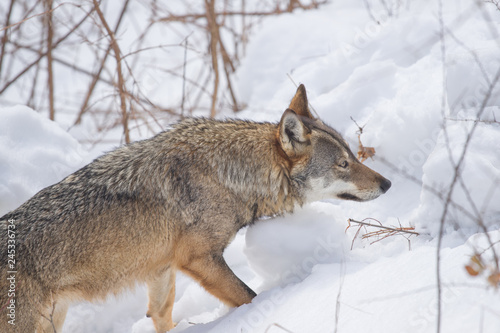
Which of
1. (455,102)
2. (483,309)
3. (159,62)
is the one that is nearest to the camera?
(483,309)

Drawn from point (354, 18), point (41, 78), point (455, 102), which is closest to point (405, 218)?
point (455, 102)

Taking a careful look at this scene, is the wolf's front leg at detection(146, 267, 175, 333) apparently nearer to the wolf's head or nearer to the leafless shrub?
the wolf's head

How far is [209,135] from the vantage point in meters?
4.36

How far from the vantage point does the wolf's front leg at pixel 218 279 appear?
4.09 m

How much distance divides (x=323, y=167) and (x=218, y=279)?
131 cm

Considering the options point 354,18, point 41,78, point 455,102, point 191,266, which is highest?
point 41,78

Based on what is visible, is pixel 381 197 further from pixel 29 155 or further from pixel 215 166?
pixel 29 155

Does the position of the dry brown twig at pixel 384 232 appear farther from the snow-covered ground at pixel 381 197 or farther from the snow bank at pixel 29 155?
the snow bank at pixel 29 155

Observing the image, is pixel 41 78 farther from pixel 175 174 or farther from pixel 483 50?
pixel 483 50

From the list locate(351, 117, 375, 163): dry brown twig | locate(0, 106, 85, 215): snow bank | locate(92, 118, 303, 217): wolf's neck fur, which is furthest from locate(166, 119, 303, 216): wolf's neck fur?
locate(0, 106, 85, 215): snow bank

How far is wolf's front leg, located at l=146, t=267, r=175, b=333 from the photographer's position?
4.47 metres

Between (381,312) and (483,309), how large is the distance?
668 mm

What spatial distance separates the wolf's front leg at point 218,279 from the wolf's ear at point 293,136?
3.55 ft

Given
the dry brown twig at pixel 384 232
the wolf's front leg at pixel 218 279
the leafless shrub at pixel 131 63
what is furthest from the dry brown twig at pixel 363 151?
the leafless shrub at pixel 131 63
